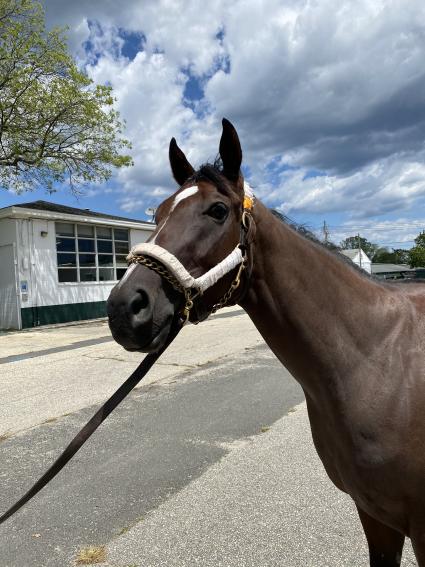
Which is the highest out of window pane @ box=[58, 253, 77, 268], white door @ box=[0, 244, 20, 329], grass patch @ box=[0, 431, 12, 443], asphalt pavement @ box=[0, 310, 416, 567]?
window pane @ box=[58, 253, 77, 268]

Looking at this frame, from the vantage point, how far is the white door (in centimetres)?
1658

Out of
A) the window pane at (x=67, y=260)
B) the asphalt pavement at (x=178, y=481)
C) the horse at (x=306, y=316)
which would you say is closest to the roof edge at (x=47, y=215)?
the window pane at (x=67, y=260)

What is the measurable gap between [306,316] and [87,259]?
736 inches

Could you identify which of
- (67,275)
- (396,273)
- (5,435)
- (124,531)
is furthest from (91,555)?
(67,275)

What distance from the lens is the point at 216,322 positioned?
16.8 metres

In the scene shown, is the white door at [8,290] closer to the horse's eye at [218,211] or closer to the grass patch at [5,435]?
the grass patch at [5,435]

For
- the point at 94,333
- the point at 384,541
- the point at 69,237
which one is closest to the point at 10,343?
the point at 94,333

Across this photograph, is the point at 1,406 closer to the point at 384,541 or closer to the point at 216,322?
the point at 384,541

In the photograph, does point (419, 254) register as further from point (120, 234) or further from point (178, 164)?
point (178, 164)

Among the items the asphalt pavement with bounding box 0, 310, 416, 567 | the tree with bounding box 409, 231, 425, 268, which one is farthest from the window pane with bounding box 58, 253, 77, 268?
the tree with bounding box 409, 231, 425, 268

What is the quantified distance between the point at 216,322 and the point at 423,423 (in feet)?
49.4

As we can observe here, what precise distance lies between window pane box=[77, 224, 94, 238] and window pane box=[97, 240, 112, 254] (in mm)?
A: 549

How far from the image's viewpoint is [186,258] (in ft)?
5.70

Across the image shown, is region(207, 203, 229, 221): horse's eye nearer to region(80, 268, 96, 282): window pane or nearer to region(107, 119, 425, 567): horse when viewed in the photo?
region(107, 119, 425, 567): horse
